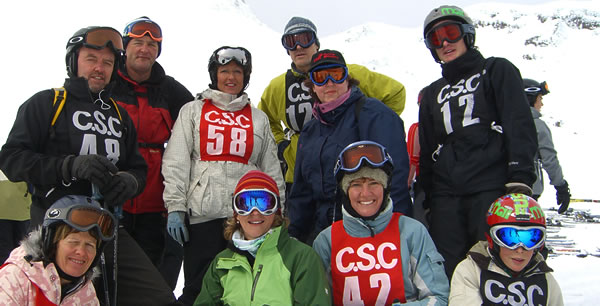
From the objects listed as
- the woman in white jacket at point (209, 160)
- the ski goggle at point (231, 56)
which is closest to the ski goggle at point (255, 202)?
the woman in white jacket at point (209, 160)

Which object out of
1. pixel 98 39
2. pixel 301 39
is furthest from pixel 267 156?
pixel 98 39

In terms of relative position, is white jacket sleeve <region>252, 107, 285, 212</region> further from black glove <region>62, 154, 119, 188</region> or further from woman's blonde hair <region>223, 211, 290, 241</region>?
black glove <region>62, 154, 119, 188</region>

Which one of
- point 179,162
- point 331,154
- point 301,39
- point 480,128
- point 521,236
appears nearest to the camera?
point 521,236

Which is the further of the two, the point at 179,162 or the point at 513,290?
the point at 179,162

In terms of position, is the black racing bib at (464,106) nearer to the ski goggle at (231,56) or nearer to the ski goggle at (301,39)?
the ski goggle at (301,39)

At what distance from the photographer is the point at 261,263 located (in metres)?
2.85

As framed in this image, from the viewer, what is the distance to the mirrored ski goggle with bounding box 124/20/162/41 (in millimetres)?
3971

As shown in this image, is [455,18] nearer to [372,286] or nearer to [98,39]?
[372,286]

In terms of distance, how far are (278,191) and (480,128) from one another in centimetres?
140

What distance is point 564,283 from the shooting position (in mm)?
5730

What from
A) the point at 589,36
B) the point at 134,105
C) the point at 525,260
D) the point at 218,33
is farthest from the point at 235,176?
the point at 589,36

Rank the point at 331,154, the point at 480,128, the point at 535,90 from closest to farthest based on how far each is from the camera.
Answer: the point at 480,128 → the point at 331,154 → the point at 535,90

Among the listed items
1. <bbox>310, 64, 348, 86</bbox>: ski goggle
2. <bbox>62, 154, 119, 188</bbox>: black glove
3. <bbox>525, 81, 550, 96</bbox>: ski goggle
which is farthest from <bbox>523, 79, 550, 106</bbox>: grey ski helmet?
<bbox>62, 154, 119, 188</bbox>: black glove

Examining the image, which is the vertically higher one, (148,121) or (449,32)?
(449,32)
